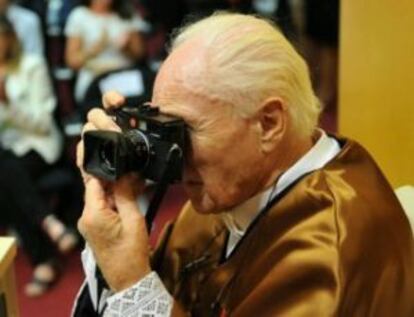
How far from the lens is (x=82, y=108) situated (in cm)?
315

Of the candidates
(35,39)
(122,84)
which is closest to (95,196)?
(122,84)

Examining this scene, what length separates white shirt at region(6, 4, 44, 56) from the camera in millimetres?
3090

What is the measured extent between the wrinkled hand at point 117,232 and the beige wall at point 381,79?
143cm

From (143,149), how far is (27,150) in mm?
1851

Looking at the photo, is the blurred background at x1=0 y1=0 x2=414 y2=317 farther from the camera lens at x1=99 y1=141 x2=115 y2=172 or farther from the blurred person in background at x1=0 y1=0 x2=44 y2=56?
the camera lens at x1=99 y1=141 x2=115 y2=172

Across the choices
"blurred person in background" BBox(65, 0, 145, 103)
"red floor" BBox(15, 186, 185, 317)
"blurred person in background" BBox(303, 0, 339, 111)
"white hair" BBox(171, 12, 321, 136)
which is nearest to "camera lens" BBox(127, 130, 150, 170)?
"white hair" BBox(171, 12, 321, 136)

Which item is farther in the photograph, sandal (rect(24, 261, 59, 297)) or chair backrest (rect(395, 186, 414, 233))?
sandal (rect(24, 261, 59, 297))

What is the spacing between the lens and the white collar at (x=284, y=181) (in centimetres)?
125

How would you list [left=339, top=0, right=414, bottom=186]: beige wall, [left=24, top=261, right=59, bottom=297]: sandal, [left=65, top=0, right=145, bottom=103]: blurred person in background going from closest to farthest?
1. [left=339, top=0, right=414, bottom=186]: beige wall
2. [left=24, top=261, right=59, bottom=297]: sandal
3. [left=65, top=0, right=145, bottom=103]: blurred person in background

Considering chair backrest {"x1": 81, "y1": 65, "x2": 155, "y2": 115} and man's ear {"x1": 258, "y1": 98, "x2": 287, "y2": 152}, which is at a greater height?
man's ear {"x1": 258, "y1": 98, "x2": 287, "y2": 152}

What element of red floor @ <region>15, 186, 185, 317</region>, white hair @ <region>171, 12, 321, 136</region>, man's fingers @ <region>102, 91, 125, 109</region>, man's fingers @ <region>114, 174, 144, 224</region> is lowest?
red floor @ <region>15, 186, 185, 317</region>

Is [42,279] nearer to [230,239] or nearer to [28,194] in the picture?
[28,194]

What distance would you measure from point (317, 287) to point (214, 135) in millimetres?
253

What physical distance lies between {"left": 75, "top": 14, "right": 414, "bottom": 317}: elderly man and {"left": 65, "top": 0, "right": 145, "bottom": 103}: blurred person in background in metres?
2.07
